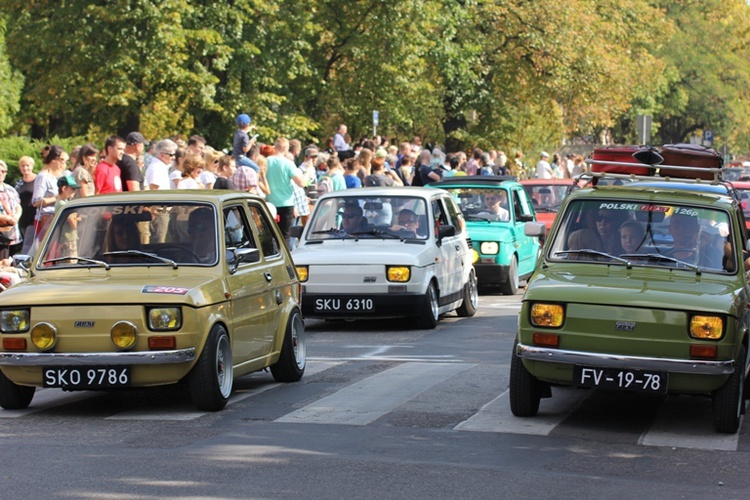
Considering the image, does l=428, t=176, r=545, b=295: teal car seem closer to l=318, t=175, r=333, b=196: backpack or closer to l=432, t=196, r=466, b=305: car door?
l=318, t=175, r=333, b=196: backpack

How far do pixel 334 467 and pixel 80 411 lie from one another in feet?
9.61

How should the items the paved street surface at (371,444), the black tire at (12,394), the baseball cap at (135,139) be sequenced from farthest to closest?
the baseball cap at (135,139) < the black tire at (12,394) < the paved street surface at (371,444)

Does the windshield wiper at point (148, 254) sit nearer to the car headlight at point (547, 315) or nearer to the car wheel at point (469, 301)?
the car headlight at point (547, 315)

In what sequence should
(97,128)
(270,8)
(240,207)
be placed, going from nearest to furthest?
(240,207) < (270,8) < (97,128)

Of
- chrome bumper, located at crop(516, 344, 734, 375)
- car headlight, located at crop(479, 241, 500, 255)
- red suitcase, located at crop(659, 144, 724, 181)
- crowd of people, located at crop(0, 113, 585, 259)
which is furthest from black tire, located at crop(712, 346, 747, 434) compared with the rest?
car headlight, located at crop(479, 241, 500, 255)

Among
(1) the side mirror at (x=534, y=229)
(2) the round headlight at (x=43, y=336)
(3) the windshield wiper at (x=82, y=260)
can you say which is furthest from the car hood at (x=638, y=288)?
(2) the round headlight at (x=43, y=336)

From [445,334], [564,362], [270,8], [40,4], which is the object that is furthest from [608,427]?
[40,4]

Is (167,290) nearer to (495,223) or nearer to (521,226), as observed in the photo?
(495,223)

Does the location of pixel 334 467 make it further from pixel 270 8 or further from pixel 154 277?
pixel 270 8

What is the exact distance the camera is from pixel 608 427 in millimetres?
9789

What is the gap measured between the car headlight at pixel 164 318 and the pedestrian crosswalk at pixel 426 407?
0.65 m

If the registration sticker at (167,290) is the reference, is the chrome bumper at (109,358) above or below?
below

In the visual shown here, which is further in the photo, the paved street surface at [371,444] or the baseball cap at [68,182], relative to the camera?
the baseball cap at [68,182]

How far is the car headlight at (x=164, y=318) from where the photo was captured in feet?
32.0
